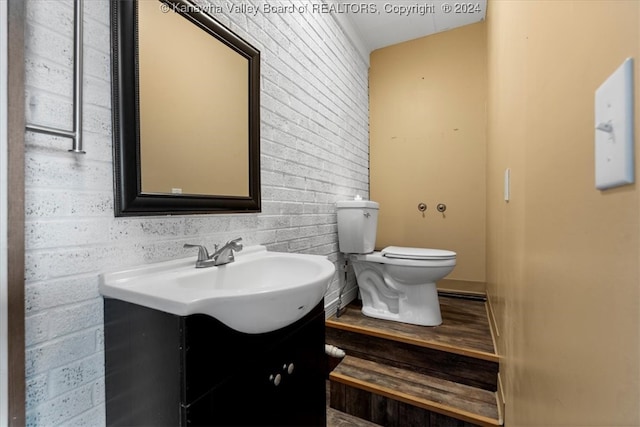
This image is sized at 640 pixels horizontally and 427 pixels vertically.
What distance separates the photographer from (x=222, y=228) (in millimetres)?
1156

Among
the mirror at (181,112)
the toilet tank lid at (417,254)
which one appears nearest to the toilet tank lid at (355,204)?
the toilet tank lid at (417,254)

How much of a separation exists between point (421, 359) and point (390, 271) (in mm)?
540

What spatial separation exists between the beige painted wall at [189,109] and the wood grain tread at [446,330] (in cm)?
117

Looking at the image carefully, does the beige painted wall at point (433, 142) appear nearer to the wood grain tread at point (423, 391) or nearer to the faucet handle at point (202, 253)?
the wood grain tread at point (423, 391)

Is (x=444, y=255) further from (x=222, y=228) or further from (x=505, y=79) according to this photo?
(x=222, y=228)

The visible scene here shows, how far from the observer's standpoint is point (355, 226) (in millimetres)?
2016

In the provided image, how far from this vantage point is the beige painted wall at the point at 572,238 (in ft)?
1.15

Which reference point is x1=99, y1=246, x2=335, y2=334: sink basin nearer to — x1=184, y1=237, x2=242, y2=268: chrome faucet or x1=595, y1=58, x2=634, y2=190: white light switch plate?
x1=184, y1=237, x2=242, y2=268: chrome faucet

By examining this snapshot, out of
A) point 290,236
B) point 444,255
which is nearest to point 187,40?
point 290,236

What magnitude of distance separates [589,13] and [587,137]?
0.63 feet

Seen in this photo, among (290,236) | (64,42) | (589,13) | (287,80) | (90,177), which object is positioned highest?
(287,80)

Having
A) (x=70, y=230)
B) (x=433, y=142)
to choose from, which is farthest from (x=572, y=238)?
(x=433, y=142)

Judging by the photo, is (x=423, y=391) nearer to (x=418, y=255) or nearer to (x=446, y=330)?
(x=446, y=330)

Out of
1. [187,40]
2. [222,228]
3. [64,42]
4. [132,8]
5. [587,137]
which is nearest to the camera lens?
[587,137]
